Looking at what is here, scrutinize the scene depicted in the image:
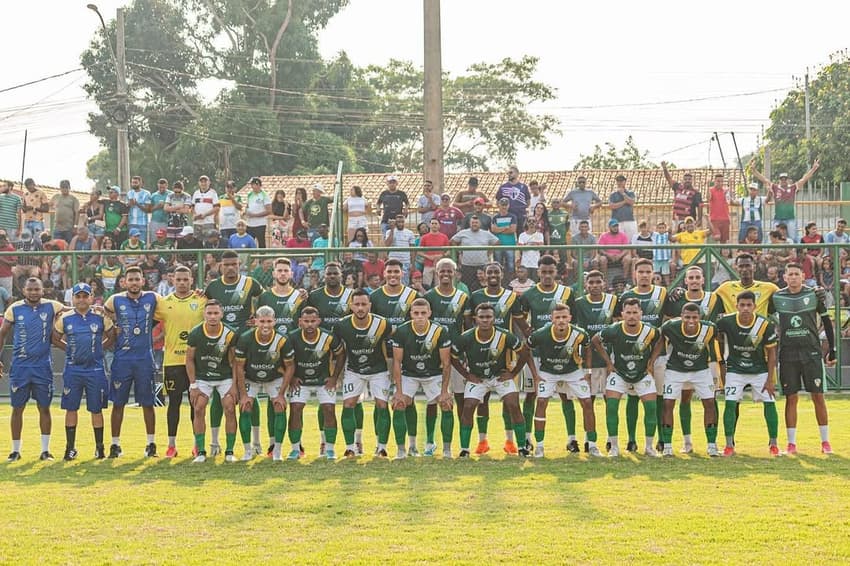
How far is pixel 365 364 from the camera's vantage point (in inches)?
529

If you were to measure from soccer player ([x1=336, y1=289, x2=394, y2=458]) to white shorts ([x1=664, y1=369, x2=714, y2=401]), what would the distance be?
3.11 meters

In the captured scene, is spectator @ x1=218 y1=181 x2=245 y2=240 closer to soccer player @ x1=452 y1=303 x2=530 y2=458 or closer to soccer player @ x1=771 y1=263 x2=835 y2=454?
soccer player @ x1=452 y1=303 x2=530 y2=458

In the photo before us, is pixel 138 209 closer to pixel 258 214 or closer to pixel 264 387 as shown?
pixel 258 214

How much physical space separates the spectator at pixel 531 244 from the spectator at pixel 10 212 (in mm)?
9153

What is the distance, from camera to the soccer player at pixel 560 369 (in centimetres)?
1326

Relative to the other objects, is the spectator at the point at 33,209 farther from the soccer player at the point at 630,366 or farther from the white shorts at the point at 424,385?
the soccer player at the point at 630,366

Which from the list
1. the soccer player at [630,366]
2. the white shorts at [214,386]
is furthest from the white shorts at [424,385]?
the white shorts at [214,386]

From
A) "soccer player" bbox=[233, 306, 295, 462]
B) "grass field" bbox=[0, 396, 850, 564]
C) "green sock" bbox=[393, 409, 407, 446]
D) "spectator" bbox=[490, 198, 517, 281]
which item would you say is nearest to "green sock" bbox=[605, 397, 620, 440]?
"grass field" bbox=[0, 396, 850, 564]

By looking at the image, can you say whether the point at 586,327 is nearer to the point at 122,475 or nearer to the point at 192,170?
the point at 122,475

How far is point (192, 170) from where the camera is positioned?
54.3 metres

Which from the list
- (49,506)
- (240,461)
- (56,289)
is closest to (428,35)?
(56,289)

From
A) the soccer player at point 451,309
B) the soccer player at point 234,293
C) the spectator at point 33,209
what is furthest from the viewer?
the spectator at point 33,209

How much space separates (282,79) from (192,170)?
19.1 feet

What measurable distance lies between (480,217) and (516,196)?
5.27 feet
